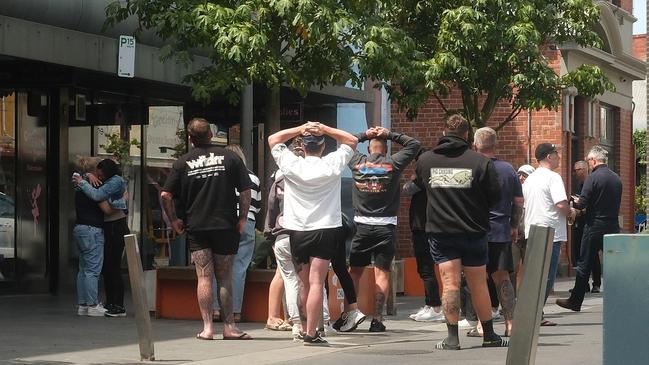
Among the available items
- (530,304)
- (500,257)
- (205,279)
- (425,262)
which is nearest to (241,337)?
(205,279)

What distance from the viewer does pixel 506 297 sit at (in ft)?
39.1

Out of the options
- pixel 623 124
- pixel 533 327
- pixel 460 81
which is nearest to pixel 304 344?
pixel 533 327

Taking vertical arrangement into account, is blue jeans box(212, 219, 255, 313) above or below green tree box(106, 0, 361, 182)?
below

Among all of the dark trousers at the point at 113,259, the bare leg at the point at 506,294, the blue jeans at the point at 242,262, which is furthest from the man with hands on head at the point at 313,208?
the dark trousers at the point at 113,259

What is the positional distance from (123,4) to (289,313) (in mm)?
5732

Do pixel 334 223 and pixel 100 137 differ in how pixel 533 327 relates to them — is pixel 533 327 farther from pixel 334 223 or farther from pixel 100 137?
pixel 100 137

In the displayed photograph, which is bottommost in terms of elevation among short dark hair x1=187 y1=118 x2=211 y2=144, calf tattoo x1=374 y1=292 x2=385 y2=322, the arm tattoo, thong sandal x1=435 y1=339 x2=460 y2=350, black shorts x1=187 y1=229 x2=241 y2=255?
thong sandal x1=435 y1=339 x2=460 y2=350

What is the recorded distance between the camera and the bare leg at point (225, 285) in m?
11.8

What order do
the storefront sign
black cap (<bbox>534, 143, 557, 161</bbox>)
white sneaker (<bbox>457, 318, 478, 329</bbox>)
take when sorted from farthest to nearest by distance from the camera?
the storefront sign → black cap (<bbox>534, 143, 557, 161</bbox>) → white sneaker (<bbox>457, 318, 478, 329</bbox>)

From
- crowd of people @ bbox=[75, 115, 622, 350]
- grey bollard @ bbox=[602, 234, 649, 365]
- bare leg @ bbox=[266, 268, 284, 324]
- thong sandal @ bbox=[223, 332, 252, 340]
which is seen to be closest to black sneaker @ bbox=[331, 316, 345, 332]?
crowd of people @ bbox=[75, 115, 622, 350]

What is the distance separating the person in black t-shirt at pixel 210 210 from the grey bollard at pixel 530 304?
4105 millimetres

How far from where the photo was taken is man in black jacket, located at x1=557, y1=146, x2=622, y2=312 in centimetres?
1541

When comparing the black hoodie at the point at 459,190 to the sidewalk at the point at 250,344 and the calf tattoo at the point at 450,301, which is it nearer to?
the calf tattoo at the point at 450,301

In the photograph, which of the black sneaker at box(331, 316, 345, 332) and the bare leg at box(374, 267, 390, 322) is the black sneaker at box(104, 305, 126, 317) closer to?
the black sneaker at box(331, 316, 345, 332)
